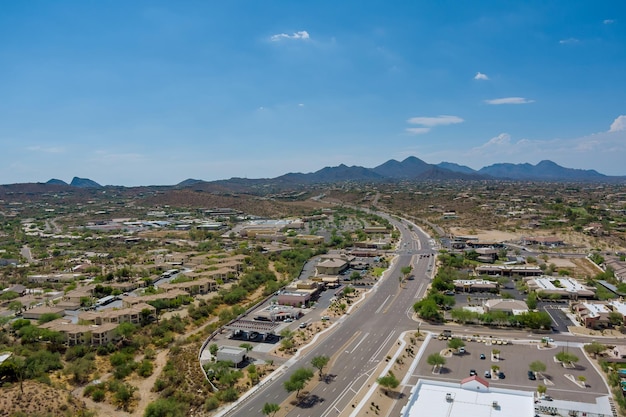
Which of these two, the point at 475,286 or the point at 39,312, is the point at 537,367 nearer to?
the point at 475,286

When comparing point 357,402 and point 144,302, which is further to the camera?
point 144,302

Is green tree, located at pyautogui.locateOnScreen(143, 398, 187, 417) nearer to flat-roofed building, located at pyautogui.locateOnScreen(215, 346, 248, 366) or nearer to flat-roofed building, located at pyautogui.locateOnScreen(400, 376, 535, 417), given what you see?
flat-roofed building, located at pyautogui.locateOnScreen(215, 346, 248, 366)

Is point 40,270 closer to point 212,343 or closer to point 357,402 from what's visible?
point 212,343

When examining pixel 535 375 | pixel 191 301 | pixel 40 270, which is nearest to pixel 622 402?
pixel 535 375

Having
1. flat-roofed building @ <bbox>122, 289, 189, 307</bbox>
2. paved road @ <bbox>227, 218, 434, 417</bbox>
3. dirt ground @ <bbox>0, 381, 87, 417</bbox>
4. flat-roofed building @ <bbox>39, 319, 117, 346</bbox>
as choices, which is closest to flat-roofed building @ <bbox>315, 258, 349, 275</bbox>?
paved road @ <bbox>227, 218, 434, 417</bbox>

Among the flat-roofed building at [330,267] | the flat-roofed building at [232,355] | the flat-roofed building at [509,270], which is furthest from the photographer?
the flat-roofed building at [330,267]

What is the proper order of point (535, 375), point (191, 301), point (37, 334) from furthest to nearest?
point (191, 301), point (37, 334), point (535, 375)

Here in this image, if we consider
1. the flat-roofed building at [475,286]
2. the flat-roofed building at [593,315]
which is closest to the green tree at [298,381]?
the flat-roofed building at [593,315]

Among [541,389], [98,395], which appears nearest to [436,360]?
[541,389]

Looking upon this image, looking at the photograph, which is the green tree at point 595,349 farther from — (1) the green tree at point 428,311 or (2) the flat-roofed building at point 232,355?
(2) the flat-roofed building at point 232,355
